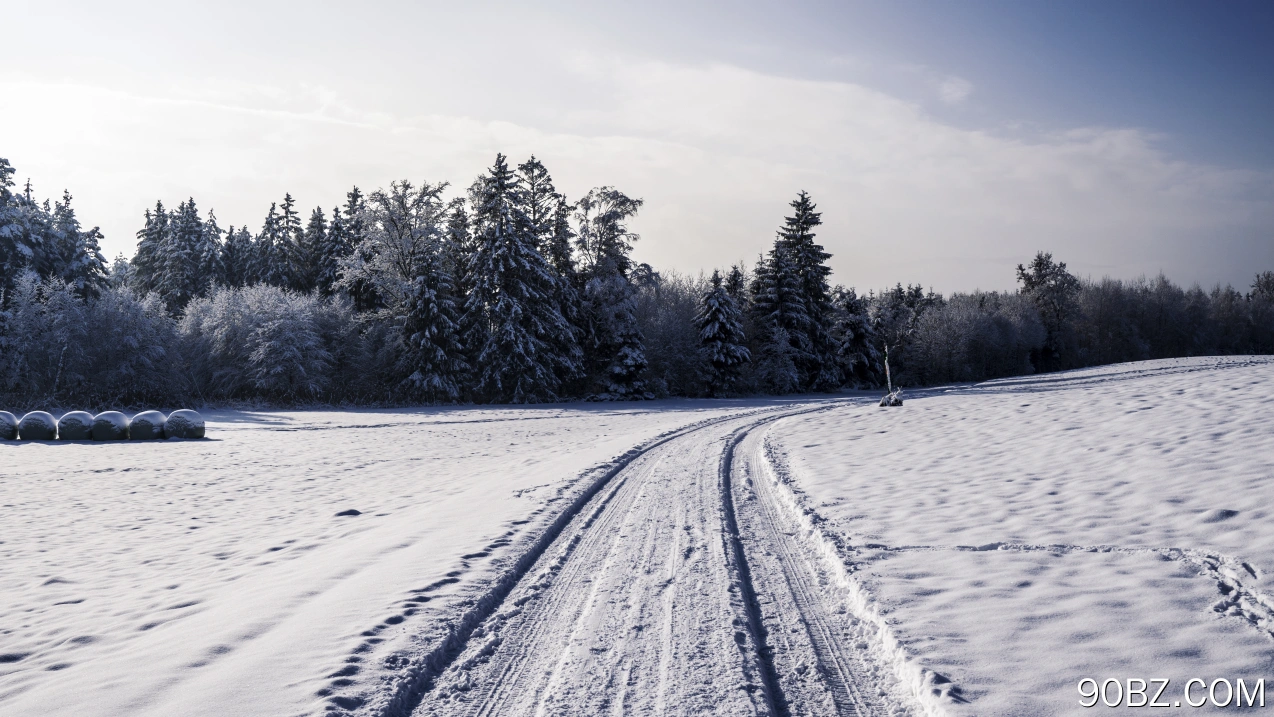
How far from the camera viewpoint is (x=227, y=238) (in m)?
65.9

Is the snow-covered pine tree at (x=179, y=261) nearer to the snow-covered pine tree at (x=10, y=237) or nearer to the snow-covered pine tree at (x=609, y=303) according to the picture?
the snow-covered pine tree at (x=10, y=237)

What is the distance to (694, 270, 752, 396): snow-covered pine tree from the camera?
42.1m

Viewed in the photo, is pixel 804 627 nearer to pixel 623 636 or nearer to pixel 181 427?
pixel 623 636

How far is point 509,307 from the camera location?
36.6 m

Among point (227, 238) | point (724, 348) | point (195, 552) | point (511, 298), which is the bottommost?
point (195, 552)

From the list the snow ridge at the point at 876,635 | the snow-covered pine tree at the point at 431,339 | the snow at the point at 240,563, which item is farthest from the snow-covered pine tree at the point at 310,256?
the snow ridge at the point at 876,635

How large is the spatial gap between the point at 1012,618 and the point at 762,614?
177 centimetres

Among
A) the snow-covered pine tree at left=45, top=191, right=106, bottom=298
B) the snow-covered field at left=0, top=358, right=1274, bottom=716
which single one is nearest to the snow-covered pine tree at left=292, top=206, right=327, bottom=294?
the snow-covered pine tree at left=45, top=191, right=106, bottom=298

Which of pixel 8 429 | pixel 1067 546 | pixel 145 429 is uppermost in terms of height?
pixel 8 429

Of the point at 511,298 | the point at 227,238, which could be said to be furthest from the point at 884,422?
the point at 227,238

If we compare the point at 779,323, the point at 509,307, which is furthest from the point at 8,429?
the point at 779,323

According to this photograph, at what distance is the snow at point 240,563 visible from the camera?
4039 mm

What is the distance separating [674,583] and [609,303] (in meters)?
34.3

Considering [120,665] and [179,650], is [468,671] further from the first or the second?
[120,665]
